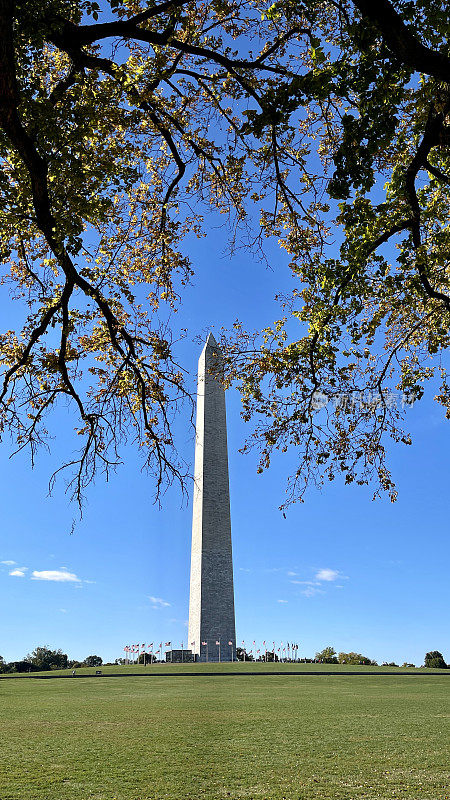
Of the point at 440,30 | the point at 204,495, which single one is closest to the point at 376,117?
the point at 440,30

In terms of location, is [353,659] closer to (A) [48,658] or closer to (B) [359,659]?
(B) [359,659]

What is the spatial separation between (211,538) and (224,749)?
2946 cm

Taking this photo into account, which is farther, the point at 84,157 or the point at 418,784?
the point at 84,157

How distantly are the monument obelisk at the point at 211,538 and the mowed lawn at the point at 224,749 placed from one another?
21467mm

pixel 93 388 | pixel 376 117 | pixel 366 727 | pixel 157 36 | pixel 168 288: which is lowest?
pixel 366 727

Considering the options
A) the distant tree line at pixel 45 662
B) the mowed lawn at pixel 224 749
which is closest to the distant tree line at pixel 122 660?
the distant tree line at pixel 45 662

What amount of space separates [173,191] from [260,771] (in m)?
9.67

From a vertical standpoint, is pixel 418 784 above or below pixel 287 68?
below

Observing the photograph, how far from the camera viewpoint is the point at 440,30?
6.04 metres

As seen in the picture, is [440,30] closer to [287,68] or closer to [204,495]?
[287,68]

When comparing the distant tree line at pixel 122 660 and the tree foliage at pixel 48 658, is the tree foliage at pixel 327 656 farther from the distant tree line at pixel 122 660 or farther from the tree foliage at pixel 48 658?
the tree foliage at pixel 48 658

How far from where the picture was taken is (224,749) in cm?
835

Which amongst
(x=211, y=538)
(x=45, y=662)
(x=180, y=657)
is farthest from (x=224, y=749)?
(x=45, y=662)

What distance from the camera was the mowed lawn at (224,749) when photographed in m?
6.32
